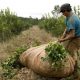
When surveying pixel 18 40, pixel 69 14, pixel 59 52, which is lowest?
pixel 18 40

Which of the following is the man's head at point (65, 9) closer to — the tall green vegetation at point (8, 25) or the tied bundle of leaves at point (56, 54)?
the tied bundle of leaves at point (56, 54)

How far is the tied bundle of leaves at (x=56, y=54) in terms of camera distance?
644cm

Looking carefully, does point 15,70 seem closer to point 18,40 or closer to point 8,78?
point 8,78

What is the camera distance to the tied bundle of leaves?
21.1ft

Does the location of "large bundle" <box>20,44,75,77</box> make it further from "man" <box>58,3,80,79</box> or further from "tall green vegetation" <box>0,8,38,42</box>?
"tall green vegetation" <box>0,8,38,42</box>

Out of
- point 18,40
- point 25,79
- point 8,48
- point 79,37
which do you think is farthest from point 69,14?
point 18,40

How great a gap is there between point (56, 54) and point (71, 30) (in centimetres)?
68

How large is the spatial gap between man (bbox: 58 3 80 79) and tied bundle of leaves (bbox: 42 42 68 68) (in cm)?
36

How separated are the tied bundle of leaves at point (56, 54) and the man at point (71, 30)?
14.0 inches

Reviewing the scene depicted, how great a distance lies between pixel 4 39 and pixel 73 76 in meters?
10.2

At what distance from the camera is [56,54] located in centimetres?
646

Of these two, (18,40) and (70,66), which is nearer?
(70,66)

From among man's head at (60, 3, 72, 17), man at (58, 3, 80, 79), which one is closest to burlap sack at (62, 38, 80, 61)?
man at (58, 3, 80, 79)

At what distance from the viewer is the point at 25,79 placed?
8039 mm
